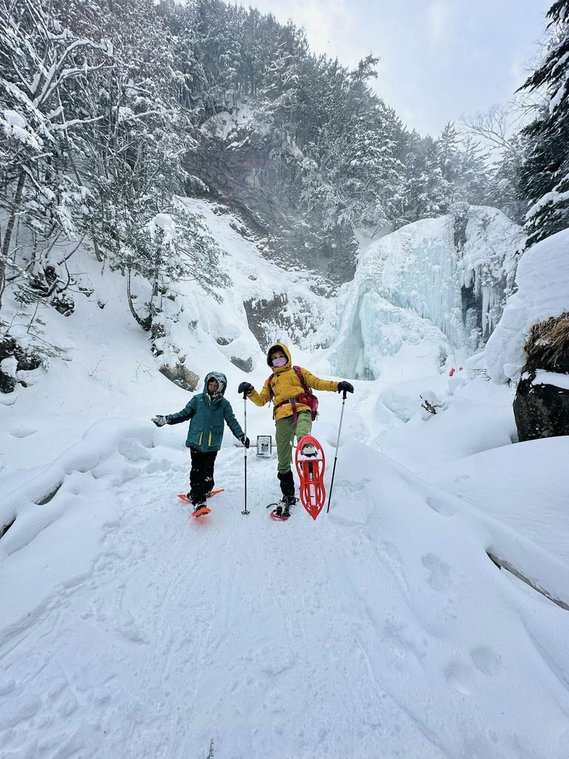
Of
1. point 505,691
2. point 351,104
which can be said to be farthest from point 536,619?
point 351,104

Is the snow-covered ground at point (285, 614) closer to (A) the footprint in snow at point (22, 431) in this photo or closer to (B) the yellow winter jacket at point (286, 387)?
(B) the yellow winter jacket at point (286, 387)

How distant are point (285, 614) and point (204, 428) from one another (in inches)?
77.5

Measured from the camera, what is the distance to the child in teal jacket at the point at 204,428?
3.39 meters

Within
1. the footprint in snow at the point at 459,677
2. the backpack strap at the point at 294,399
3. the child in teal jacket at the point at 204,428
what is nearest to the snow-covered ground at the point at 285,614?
the footprint in snow at the point at 459,677

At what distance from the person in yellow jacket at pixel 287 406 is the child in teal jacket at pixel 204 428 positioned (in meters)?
0.34

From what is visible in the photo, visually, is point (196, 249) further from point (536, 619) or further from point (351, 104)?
point (351, 104)

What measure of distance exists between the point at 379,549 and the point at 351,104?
30624mm

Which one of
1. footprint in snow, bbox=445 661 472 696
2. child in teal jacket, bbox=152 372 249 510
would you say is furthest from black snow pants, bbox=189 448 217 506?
footprint in snow, bbox=445 661 472 696

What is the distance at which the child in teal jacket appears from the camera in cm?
339

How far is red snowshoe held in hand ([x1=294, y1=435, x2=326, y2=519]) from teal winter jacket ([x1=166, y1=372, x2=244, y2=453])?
789mm

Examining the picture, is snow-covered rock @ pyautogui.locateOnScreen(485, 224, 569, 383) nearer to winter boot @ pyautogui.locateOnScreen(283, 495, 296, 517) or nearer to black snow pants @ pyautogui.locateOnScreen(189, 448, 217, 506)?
winter boot @ pyautogui.locateOnScreen(283, 495, 296, 517)

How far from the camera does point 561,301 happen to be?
13.8ft

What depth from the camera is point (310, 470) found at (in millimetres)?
3102

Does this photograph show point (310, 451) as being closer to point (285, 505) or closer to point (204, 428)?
point (285, 505)
